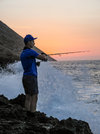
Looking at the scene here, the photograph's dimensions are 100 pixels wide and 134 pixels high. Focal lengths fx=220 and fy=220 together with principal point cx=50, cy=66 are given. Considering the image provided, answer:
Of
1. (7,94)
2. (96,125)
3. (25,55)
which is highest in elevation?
(25,55)

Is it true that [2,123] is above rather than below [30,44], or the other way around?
below

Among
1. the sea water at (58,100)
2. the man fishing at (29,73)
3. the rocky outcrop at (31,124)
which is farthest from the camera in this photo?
the sea water at (58,100)

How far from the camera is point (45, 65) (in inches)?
596

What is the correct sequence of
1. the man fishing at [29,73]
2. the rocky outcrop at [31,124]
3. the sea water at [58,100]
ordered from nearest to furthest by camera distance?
the rocky outcrop at [31,124], the man fishing at [29,73], the sea water at [58,100]

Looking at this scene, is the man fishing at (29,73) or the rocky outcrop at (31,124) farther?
the man fishing at (29,73)

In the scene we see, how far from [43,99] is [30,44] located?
609 centimetres

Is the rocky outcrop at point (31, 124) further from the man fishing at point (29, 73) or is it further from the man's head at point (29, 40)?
the man's head at point (29, 40)

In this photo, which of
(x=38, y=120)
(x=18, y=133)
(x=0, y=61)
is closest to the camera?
(x=18, y=133)

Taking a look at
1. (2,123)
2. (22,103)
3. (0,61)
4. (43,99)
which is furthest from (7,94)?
(0,61)

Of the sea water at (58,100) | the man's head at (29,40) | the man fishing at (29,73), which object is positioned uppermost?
the man's head at (29,40)

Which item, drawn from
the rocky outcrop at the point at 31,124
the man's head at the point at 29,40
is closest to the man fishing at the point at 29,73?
the man's head at the point at 29,40

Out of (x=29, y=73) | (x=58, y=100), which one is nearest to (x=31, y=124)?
(x=29, y=73)

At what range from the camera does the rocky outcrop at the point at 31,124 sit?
336cm

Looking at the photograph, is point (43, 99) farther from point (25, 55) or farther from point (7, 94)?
point (25, 55)
